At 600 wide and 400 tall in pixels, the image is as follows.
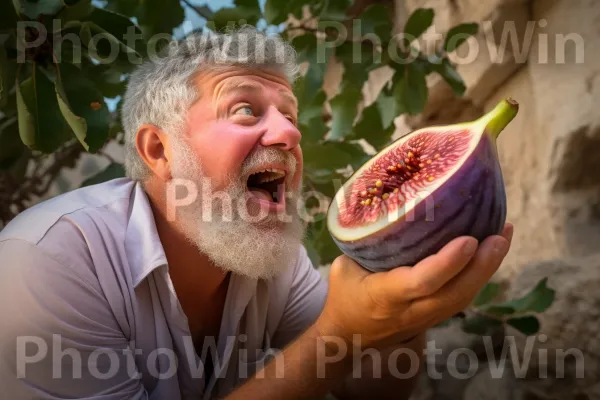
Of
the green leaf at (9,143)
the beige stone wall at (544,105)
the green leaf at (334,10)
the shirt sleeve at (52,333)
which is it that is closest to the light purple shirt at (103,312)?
the shirt sleeve at (52,333)

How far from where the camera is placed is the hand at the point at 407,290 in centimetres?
67

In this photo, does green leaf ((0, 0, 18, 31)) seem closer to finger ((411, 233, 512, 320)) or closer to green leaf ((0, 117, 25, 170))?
green leaf ((0, 117, 25, 170))

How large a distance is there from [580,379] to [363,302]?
1.07m

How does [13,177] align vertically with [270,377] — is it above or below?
above

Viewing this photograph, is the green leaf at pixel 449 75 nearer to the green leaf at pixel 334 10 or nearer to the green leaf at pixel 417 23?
the green leaf at pixel 417 23

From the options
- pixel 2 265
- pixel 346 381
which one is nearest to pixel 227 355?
pixel 346 381

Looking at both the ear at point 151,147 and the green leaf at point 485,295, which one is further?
the green leaf at point 485,295

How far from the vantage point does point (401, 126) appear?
10.8ft

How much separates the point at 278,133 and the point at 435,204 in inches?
14.9

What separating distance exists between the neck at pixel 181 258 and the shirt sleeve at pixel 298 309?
241mm

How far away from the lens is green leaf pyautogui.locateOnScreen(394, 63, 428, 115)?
1520 millimetres

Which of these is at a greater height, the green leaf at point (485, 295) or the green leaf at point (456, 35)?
the green leaf at point (456, 35)

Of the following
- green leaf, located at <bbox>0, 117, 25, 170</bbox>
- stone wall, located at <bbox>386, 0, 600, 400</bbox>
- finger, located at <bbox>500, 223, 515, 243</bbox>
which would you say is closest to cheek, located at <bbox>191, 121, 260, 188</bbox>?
finger, located at <bbox>500, 223, 515, 243</bbox>

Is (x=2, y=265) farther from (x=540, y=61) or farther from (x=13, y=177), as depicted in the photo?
(x=540, y=61)
